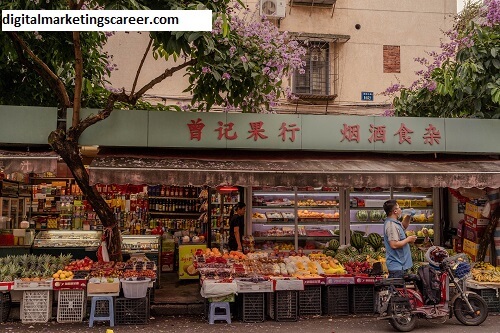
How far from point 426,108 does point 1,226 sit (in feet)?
35.7

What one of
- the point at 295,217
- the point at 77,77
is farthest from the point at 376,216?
the point at 77,77

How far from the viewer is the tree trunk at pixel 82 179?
9.27 meters

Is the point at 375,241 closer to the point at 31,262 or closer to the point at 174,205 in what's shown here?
the point at 174,205

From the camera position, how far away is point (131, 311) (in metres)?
9.03

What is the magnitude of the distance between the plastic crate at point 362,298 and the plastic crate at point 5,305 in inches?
235

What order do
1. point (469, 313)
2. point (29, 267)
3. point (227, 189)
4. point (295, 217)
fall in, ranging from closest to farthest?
point (469, 313), point (29, 267), point (227, 189), point (295, 217)

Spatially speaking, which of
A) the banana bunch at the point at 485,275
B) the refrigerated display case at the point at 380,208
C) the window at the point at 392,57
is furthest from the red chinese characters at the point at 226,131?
the window at the point at 392,57

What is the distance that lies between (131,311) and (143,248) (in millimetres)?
2940

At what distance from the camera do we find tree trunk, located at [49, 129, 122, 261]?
365 inches

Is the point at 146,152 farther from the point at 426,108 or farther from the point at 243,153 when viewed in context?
the point at 426,108

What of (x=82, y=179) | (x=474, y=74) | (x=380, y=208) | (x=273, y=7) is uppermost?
(x=273, y=7)

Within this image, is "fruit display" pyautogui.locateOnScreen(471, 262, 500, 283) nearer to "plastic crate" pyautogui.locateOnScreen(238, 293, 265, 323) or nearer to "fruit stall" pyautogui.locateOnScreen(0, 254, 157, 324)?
"plastic crate" pyautogui.locateOnScreen(238, 293, 265, 323)

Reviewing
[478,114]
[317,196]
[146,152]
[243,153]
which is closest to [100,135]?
[146,152]

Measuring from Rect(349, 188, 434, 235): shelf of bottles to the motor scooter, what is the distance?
5884 mm
